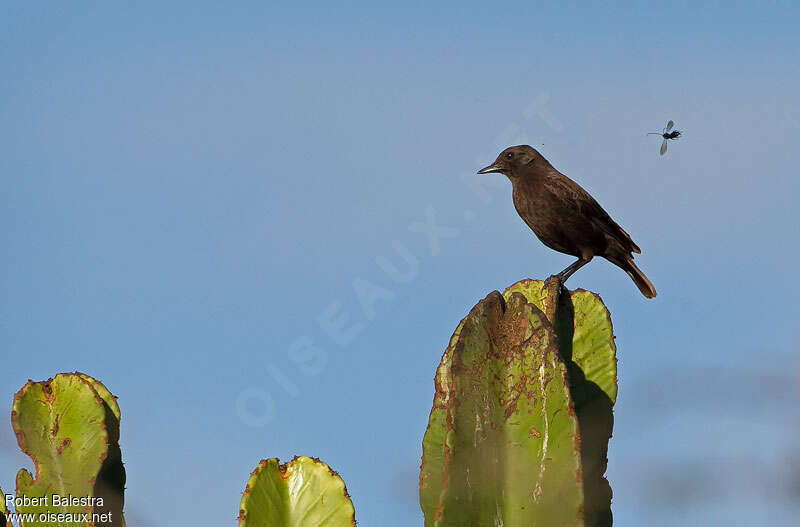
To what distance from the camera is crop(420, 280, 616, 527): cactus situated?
453 centimetres

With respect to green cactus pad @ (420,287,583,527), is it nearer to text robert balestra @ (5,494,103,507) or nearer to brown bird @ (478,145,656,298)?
text robert balestra @ (5,494,103,507)

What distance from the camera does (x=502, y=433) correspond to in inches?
185

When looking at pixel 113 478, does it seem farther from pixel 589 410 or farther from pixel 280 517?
pixel 589 410

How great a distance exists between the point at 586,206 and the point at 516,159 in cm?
65

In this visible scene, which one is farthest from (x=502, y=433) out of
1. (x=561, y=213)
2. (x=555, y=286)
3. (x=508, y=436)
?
(x=561, y=213)

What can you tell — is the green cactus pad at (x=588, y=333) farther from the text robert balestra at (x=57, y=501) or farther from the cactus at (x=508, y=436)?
the text robert balestra at (x=57, y=501)

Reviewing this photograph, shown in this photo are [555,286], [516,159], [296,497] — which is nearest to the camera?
[296,497]

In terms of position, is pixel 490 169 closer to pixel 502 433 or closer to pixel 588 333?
pixel 588 333

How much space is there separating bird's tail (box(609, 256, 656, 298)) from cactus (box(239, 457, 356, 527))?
4.03 metres

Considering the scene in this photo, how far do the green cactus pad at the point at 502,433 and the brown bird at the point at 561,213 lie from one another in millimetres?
3253

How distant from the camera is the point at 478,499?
15.2ft

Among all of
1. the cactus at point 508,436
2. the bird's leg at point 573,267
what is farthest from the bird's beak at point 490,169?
the cactus at point 508,436

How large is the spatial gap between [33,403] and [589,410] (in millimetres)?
2731

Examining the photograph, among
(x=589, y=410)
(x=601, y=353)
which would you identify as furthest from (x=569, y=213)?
(x=589, y=410)
